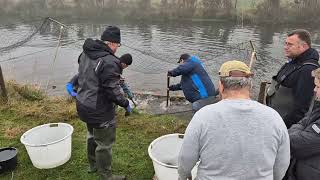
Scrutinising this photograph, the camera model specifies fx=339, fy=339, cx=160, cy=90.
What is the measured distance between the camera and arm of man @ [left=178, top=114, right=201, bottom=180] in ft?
6.38

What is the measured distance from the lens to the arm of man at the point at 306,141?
2.35 metres

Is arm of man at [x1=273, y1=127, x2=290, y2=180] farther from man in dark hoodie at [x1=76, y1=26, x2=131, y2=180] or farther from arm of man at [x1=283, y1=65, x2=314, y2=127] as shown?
man in dark hoodie at [x1=76, y1=26, x2=131, y2=180]

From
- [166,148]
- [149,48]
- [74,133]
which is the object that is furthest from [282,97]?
[149,48]

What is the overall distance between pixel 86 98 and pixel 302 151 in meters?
2.02

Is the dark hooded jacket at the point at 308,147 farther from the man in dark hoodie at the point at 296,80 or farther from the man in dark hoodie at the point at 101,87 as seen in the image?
the man in dark hoodie at the point at 101,87

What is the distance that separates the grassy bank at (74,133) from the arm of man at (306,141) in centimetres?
201

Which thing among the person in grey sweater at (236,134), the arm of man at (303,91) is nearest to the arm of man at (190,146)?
the person in grey sweater at (236,134)

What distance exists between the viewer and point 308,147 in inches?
93.6

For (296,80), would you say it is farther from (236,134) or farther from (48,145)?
(48,145)

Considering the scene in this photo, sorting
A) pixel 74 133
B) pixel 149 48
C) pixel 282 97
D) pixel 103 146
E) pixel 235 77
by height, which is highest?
pixel 235 77

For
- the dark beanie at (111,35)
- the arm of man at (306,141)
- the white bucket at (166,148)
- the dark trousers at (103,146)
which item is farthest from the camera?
the white bucket at (166,148)

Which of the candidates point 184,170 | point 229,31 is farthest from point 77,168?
point 229,31

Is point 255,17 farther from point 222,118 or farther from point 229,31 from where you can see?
point 222,118

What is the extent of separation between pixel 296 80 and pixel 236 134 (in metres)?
1.73
